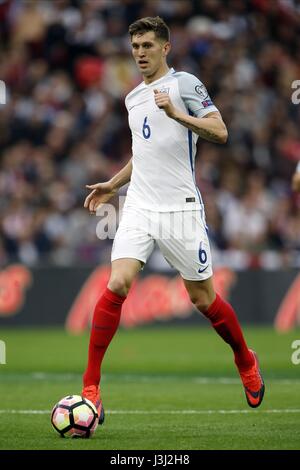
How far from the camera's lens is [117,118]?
59.0 ft

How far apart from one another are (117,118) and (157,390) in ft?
30.1

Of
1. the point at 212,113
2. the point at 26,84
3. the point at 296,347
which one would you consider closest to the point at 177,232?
the point at 212,113

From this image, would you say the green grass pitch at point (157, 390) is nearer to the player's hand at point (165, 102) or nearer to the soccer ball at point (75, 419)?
the soccer ball at point (75, 419)

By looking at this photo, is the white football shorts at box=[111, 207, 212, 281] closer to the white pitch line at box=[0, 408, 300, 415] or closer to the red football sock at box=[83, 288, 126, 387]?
the red football sock at box=[83, 288, 126, 387]

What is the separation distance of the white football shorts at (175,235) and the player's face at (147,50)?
93cm

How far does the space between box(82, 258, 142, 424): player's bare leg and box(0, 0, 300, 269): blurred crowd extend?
917 centimetres

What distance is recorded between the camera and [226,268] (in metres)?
16.5

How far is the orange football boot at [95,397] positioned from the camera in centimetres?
677

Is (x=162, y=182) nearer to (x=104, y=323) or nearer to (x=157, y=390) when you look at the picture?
(x=104, y=323)

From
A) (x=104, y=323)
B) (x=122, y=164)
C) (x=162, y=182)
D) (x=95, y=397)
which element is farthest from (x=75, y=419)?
(x=122, y=164)

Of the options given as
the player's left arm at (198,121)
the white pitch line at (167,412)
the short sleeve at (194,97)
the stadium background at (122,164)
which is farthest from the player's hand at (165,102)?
the stadium background at (122,164)

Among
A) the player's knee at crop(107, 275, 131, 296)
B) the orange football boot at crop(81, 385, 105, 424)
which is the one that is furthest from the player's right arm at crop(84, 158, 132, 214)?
the orange football boot at crop(81, 385, 105, 424)

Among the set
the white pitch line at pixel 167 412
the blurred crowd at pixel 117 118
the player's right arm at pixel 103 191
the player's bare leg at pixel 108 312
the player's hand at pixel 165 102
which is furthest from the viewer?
the blurred crowd at pixel 117 118

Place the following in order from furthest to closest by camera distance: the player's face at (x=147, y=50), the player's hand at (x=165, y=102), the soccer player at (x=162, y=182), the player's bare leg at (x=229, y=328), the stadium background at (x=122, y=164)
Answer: the stadium background at (x=122, y=164), the player's bare leg at (x=229, y=328), the player's face at (x=147, y=50), the soccer player at (x=162, y=182), the player's hand at (x=165, y=102)
